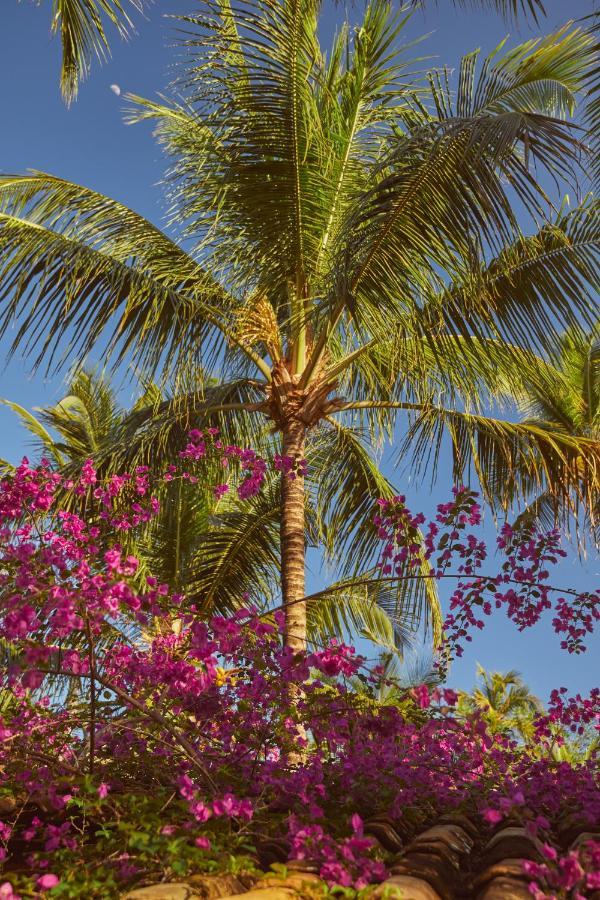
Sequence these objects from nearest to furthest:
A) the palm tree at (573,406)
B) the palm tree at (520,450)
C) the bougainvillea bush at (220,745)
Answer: the bougainvillea bush at (220,745) < the palm tree at (520,450) < the palm tree at (573,406)

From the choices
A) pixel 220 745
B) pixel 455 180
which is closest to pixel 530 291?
pixel 455 180

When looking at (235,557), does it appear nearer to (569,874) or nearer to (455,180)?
(455,180)

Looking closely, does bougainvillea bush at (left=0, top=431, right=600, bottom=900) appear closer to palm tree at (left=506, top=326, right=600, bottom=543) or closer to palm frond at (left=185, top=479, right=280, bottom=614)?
palm frond at (left=185, top=479, right=280, bottom=614)

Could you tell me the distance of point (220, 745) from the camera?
15.1ft

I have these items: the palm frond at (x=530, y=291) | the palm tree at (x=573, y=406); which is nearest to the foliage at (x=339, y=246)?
the palm frond at (x=530, y=291)

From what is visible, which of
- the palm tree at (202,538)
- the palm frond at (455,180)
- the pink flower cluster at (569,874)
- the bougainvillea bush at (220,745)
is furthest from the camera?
the palm tree at (202,538)

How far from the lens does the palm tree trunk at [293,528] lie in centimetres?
747

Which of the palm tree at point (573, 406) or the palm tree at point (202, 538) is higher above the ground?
the palm tree at point (573, 406)

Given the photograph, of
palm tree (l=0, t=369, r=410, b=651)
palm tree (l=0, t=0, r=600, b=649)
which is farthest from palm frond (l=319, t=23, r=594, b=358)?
palm tree (l=0, t=369, r=410, b=651)

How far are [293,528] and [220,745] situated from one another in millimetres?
3332

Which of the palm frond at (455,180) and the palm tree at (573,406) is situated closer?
the palm frond at (455,180)

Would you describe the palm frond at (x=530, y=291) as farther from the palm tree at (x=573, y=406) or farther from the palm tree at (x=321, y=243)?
the palm tree at (x=573, y=406)

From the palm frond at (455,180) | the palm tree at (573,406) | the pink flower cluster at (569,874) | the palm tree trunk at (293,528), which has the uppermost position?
the palm tree at (573,406)

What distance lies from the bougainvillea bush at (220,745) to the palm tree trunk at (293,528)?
5.91 ft
